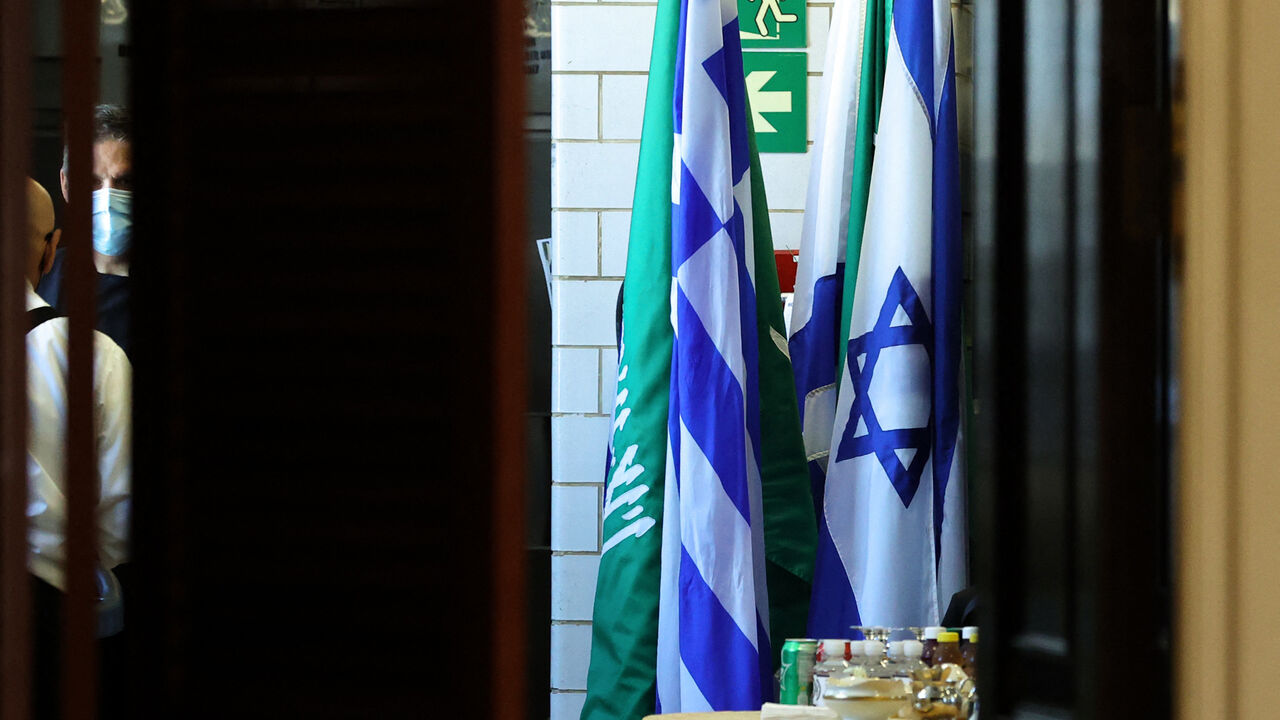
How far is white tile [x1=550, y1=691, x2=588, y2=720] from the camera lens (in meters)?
2.39

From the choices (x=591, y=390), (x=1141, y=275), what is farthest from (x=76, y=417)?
(x=591, y=390)

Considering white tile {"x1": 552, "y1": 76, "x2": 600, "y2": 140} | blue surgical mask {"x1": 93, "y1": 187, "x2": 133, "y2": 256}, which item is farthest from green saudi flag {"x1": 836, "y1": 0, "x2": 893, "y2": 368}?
blue surgical mask {"x1": 93, "y1": 187, "x2": 133, "y2": 256}

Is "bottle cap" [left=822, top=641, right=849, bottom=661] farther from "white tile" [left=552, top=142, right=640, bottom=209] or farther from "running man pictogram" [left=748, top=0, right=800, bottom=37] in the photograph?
"running man pictogram" [left=748, top=0, right=800, bottom=37]

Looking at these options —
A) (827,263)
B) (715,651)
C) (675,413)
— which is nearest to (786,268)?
(827,263)

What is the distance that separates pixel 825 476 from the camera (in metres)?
2.10

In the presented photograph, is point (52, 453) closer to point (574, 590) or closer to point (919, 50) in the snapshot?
point (919, 50)

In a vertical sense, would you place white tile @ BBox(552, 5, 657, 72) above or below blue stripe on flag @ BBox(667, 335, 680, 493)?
above

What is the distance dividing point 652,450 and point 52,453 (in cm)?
159

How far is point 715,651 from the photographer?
1828mm

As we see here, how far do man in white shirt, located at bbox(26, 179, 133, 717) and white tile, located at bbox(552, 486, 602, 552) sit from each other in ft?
6.67

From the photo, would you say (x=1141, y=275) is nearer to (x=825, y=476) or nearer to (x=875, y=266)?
(x=875, y=266)

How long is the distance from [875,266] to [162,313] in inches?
68.0

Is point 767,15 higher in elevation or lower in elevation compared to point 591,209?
higher

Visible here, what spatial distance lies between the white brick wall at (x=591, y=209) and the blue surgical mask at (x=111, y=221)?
6.68ft
